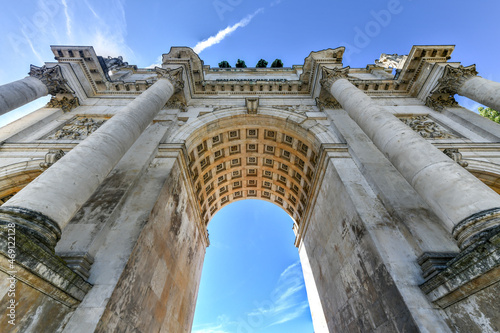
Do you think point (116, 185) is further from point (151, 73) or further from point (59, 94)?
point (151, 73)

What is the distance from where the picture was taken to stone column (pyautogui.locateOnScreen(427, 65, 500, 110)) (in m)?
9.57

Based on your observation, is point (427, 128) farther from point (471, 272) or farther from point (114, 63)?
point (114, 63)

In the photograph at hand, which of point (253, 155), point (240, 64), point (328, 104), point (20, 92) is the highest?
point (240, 64)

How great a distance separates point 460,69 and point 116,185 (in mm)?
18257

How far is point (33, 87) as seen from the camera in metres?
10.0

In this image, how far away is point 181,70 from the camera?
12.8 meters

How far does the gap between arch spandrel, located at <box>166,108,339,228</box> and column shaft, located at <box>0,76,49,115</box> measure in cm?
622

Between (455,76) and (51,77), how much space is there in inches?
880

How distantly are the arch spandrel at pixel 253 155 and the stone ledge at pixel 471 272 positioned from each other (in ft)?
22.4

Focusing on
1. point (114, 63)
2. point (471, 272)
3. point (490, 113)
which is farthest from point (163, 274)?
point (490, 113)

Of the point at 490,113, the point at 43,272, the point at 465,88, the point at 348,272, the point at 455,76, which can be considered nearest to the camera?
the point at 43,272

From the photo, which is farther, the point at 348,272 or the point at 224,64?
the point at 224,64

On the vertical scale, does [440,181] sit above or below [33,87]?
below

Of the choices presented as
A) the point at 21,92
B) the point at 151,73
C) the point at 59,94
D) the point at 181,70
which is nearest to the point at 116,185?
the point at 21,92
